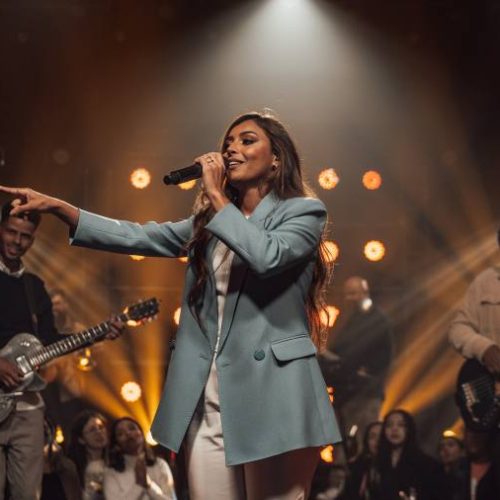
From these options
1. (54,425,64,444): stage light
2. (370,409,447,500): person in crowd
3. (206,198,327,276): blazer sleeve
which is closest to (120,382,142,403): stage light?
(54,425,64,444): stage light

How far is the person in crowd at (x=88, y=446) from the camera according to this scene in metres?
5.70

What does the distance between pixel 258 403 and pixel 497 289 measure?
3.90 metres

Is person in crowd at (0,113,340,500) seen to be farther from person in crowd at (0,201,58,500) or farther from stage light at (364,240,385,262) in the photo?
stage light at (364,240,385,262)

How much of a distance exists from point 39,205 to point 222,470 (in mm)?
743

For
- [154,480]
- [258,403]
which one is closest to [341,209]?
[154,480]

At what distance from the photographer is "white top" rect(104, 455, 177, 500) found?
A: 17.9ft

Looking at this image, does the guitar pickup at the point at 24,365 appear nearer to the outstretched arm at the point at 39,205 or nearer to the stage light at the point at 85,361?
the stage light at the point at 85,361

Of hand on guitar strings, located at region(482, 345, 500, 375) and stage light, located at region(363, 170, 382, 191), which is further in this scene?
stage light, located at region(363, 170, 382, 191)

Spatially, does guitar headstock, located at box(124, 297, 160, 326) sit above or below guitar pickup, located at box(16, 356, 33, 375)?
above

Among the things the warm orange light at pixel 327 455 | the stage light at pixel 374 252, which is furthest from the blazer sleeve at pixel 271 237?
the stage light at pixel 374 252


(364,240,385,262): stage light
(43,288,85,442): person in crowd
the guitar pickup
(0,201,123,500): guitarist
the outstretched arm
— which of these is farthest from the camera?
(364,240,385,262): stage light

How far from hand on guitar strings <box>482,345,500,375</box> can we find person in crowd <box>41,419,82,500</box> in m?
2.45

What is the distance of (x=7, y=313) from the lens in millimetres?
4609

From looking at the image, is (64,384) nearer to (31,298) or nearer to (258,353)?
(31,298)
